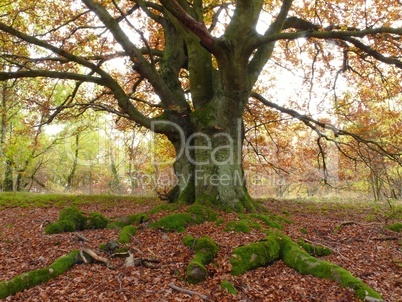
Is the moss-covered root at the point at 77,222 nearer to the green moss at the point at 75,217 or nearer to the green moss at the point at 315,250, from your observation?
the green moss at the point at 75,217

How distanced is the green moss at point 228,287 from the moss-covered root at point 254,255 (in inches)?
14.2

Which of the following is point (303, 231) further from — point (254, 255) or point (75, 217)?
point (75, 217)

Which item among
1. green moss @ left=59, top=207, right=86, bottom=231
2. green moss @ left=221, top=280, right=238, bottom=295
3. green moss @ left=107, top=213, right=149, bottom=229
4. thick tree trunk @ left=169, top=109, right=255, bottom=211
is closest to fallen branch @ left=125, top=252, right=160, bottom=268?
green moss @ left=221, top=280, right=238, bottom=295

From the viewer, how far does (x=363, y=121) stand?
12531 mm

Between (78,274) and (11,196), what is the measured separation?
35.1 ft

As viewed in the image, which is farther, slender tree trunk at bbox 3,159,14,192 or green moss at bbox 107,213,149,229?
slender tree trunk at bbox 3,159,14,192

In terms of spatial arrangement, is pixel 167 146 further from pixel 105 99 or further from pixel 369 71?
pixel 369 71

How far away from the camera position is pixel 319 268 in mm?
4867

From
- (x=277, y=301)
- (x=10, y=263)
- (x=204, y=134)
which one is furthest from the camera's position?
(x=204, y=134)

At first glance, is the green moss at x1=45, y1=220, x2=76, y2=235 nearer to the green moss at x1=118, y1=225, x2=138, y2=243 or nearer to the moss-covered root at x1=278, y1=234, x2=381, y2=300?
the green moss at x1=118, y1=225, x2=138, y2=243

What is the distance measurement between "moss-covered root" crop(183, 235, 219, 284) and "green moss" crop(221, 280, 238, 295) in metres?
0.36

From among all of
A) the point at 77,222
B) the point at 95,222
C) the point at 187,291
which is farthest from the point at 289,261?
the point at 77,222

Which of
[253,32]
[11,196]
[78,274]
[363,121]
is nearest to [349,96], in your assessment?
[363,121]

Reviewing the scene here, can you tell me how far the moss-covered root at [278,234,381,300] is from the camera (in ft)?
13.8
